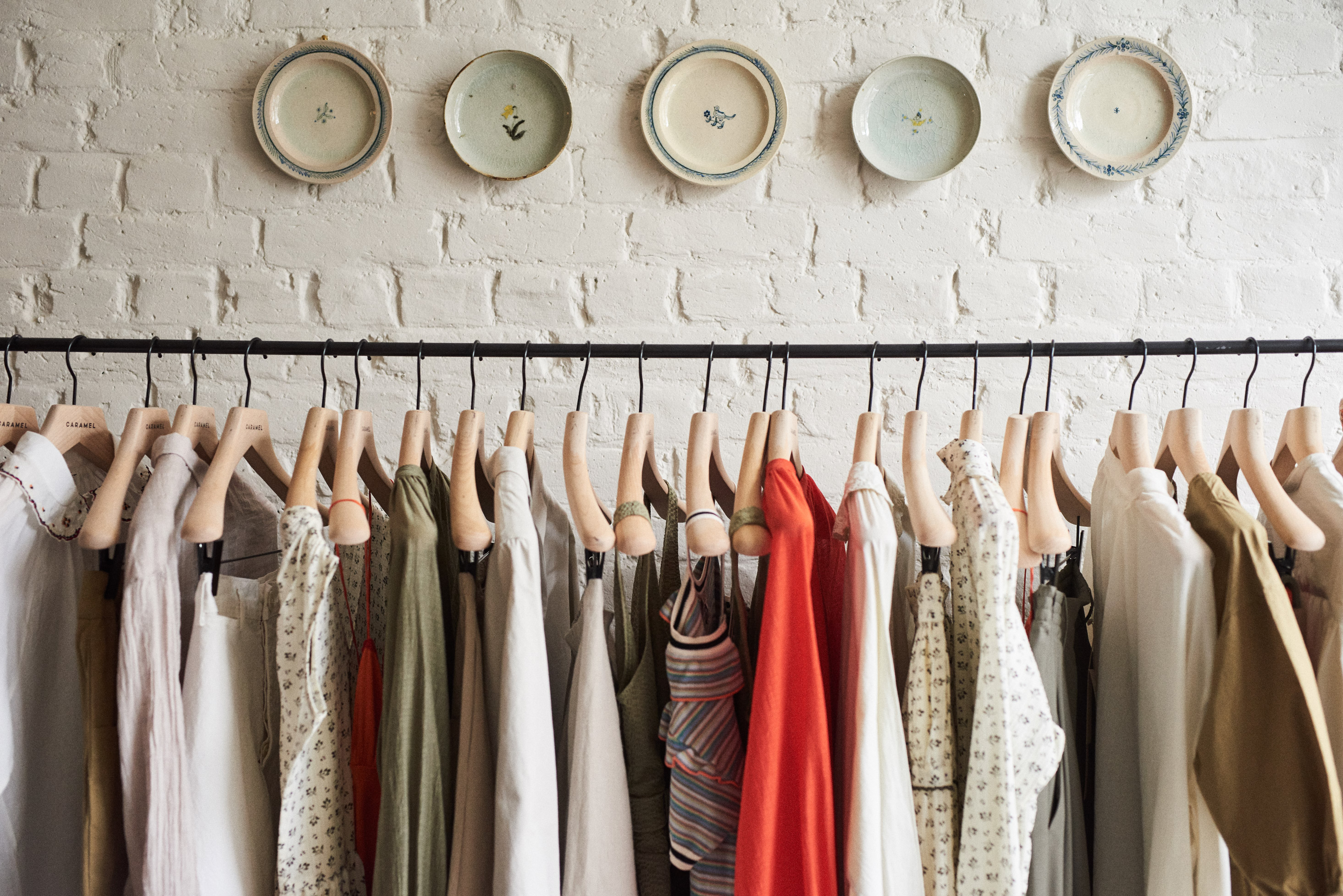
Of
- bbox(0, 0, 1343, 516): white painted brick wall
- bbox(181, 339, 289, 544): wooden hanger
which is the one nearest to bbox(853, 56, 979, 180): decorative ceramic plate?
bbox(0, 0, 1343, 516): white painted brick wall

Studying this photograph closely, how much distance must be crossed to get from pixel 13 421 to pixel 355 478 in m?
0.42

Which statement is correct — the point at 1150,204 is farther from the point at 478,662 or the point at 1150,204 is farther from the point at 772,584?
the point at 478,662

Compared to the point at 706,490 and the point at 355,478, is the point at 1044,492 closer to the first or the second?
the point at 706,490

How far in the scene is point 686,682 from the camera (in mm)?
817

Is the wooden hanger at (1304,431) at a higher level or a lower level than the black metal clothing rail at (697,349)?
lower

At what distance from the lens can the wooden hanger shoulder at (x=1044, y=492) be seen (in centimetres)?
79

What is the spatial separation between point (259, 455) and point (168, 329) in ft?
1.95

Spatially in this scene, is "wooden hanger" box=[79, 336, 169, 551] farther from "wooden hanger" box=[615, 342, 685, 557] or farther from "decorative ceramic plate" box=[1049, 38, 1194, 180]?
"decorative ceramic plate" box=[1049, 38, 1194, 180]

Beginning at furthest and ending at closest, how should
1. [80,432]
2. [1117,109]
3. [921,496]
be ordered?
[1117,109] < [80,432] < [921,496]

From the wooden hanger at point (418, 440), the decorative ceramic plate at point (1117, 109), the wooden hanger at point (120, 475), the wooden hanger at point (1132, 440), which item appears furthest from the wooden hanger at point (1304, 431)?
the wooden hanger at point (120, 475)

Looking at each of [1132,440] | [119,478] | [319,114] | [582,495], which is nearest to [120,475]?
[119,478]

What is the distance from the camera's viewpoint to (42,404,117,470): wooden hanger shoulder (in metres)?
0.90

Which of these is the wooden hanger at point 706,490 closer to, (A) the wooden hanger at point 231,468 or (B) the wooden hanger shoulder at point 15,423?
(A) the wooden hanger at point 231,468

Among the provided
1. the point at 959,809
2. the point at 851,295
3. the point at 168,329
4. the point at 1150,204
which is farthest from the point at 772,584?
the point at 168,329
